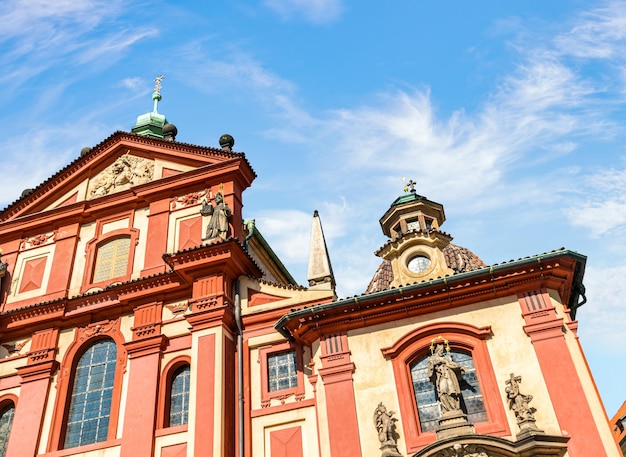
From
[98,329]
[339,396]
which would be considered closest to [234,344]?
[339,396]

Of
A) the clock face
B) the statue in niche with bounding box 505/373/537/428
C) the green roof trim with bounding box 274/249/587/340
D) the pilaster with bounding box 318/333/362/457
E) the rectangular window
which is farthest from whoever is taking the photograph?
the clock face

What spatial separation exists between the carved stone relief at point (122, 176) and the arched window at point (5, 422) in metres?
6.91

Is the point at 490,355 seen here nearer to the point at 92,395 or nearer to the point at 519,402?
the point at 519,402

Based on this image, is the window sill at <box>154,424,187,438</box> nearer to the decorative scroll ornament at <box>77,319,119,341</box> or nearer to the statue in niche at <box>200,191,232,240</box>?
the decorative scroll ornament at <box>77,319,119,341</box>

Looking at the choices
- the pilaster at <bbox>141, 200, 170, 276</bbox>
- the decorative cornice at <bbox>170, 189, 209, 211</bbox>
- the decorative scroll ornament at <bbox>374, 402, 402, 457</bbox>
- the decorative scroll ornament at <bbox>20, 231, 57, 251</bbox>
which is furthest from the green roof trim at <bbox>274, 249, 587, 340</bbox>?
the decorative scroll ornament at <bbox>20, 231, 57, 251</bbox>

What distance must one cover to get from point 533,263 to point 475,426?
370 centimetres

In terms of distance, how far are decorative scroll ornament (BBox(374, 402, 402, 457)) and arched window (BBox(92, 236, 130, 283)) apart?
8794 mm

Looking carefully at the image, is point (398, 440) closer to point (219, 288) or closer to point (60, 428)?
point (219, 288)

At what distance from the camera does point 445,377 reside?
42.4ft

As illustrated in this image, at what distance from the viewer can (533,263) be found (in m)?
13.4

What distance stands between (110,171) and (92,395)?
26.0 feet

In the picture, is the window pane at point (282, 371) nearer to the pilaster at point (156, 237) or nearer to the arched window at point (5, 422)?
the pilaster at point (156, 237)

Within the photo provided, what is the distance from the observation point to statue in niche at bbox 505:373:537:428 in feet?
39.9

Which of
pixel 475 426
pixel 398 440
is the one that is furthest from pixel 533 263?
pixel 398 440
